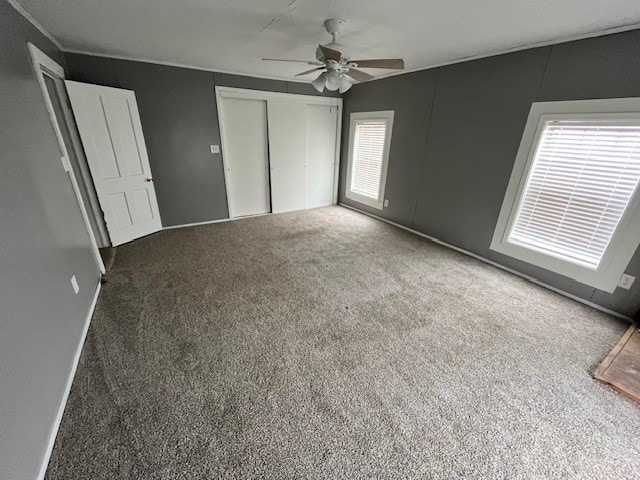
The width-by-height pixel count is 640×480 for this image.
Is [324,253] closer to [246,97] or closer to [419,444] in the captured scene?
[419,444]

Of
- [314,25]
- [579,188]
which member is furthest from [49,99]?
[579,188]

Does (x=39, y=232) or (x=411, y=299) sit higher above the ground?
(x=39, y=232)

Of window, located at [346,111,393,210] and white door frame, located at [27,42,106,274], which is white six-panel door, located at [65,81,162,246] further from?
window, located at [346,111,393,210]

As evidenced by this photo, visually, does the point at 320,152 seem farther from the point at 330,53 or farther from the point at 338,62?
the point at 330,53

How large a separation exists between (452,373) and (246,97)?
447 cm

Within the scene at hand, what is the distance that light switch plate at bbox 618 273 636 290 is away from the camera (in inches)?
88.7

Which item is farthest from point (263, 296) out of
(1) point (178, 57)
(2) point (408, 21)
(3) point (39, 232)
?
(1) point (178, 57)

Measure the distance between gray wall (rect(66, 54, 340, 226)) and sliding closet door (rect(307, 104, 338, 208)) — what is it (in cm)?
65

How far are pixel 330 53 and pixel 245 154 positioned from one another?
2.73 meters

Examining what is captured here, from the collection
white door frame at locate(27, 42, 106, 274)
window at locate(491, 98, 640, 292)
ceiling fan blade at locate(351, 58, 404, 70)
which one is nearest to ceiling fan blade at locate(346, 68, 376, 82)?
ceiling fan blade at locate(351, 58, 404, 70)

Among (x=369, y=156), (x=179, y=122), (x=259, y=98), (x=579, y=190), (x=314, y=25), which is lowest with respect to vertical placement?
(x=579, y=190)

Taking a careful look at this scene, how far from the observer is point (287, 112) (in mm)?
4531

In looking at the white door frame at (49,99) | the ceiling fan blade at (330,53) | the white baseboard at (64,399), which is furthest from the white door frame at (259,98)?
the white baseboard at (64,399)

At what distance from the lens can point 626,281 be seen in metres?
2.28
